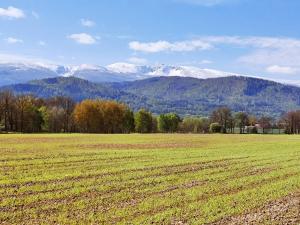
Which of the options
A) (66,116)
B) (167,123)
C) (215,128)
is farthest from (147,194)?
(215,128)

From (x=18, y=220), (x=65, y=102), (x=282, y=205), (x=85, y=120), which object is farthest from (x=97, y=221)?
(x=65, y=102)

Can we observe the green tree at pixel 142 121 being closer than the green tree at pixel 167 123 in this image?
Yes

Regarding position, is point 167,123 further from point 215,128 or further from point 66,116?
point 66,116

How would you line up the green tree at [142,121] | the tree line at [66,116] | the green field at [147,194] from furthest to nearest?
the green tree at [142,121], the tree line at [66,116], the green field at [147,194]

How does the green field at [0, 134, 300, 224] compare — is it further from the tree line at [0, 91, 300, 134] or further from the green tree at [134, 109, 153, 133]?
the green tree at [134, 109, 153, 133]

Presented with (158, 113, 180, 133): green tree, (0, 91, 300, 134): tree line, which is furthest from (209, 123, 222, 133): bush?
(0, 91, 300, 134): tree line

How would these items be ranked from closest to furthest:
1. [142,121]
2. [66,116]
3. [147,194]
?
[147,194] → [66,116] → [142,121]

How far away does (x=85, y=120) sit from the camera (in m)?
151

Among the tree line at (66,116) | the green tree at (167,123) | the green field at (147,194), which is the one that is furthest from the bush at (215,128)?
the green field at (147,194)

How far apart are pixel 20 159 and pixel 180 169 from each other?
1529 centimetres

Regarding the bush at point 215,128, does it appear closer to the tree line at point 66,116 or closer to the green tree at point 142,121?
the tree line at point 66,116

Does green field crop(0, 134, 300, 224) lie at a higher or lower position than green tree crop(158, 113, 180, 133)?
lower

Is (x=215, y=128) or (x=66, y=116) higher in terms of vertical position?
(x=66, y=116)

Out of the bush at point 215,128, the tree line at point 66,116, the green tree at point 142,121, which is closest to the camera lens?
the tree line at point 66,116
